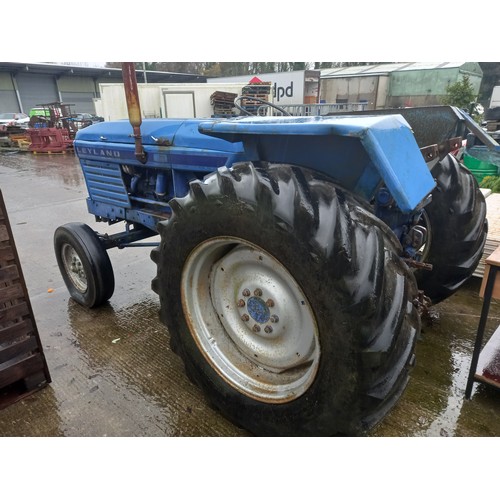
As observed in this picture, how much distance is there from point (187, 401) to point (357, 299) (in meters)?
1.34

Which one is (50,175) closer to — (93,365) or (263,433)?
(93,365)

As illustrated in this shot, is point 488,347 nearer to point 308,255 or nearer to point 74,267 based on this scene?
point 308,255

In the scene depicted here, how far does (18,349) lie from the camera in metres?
2.21

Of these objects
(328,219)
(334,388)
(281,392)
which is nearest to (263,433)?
(281,392)

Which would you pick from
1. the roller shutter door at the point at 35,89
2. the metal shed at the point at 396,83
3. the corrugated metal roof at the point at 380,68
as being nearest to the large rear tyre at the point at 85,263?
the metal shed at the point at 396,83

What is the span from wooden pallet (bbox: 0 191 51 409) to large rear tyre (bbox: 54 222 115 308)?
748 mm

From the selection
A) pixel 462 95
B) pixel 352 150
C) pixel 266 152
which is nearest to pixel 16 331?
pixel 266 152

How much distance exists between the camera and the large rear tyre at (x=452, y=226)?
2.42 metres

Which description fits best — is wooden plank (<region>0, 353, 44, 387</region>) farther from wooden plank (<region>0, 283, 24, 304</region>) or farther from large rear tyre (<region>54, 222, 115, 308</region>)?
large rear tyre (<region>54, 222, 115, 308</region>)

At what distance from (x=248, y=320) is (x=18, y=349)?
1.36 metres

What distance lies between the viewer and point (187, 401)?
218 centimetres

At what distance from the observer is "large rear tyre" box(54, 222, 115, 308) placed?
9.70 ft

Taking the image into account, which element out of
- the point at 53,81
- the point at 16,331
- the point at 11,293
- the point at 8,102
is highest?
the point at 53,81

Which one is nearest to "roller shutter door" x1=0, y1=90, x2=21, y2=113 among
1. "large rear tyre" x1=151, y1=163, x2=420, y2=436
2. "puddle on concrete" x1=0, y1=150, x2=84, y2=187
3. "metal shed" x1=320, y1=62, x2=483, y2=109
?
"puddle on concrete" x1=0, y1=150, x2=84, y2=187
